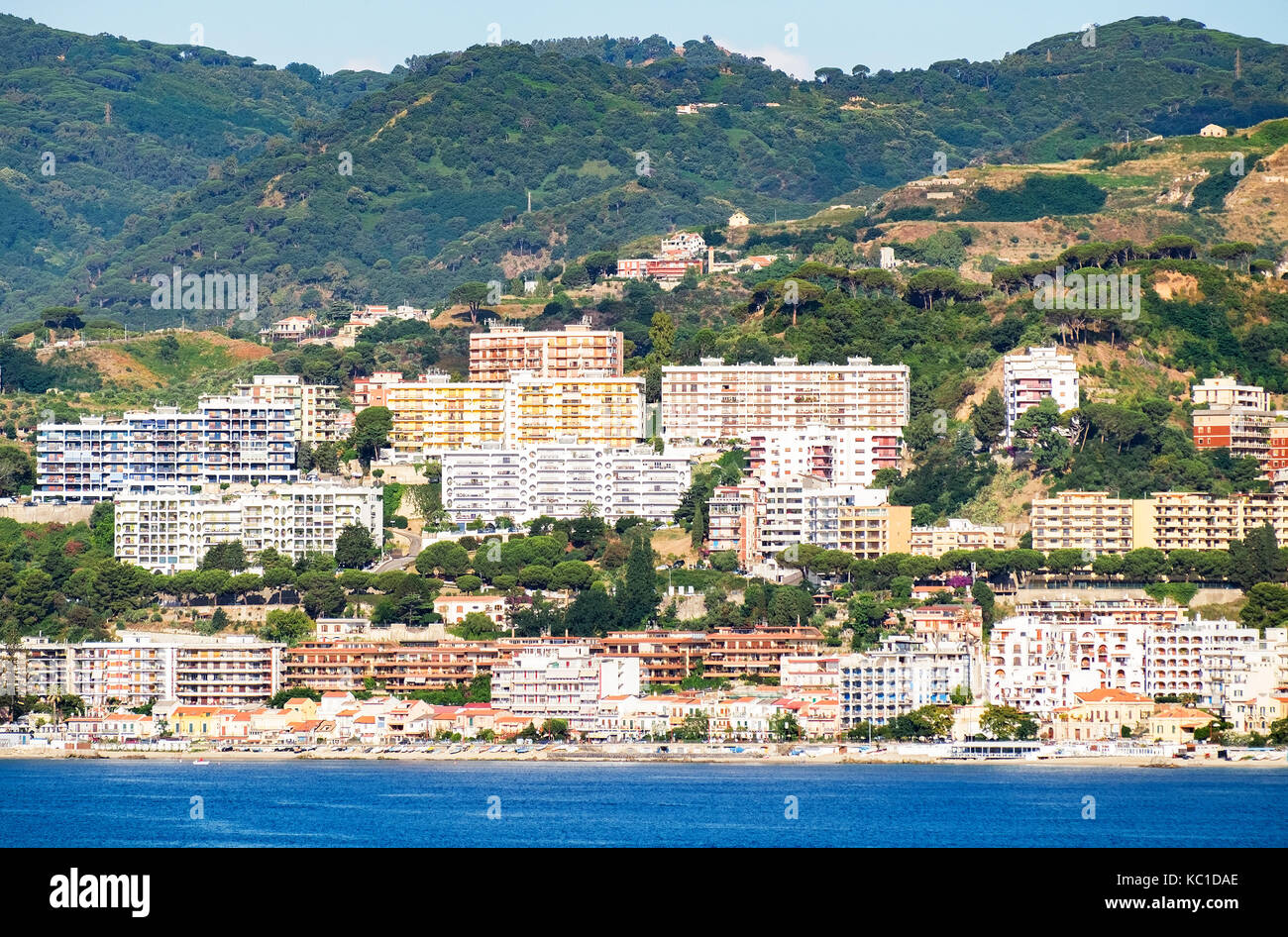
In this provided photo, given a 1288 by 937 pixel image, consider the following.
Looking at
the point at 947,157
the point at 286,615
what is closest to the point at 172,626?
the point at 286,615

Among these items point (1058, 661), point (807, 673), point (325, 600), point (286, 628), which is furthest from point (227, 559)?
point (1058, 661)

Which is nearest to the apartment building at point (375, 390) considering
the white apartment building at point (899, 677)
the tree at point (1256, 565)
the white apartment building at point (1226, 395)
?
the white apartment building at point (1226, 395)

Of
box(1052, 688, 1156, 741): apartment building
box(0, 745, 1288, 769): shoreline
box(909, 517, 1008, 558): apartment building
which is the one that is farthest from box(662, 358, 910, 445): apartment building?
box(0, 745, 1288, 769): shoreline

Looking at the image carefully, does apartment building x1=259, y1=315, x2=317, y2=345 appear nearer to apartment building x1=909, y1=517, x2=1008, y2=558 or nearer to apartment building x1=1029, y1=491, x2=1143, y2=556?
apartment building x1=909, y1=517, x2=1008, y2=558

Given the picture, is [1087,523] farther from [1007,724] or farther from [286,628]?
[286,628]

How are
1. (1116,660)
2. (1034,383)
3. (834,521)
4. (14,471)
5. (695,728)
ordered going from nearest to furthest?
(695,728), (1116,660), (834,521), (1034,383), (14,471)
